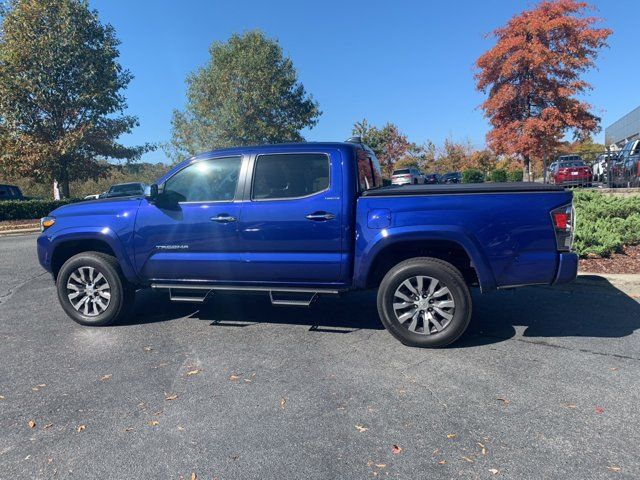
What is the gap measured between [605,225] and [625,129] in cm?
6980

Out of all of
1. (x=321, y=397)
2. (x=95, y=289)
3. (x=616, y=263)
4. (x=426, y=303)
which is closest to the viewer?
(x=321, y=397)

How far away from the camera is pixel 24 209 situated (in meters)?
21.4

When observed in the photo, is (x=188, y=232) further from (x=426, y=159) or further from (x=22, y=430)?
(x=426, y=159)

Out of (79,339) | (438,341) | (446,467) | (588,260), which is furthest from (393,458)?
(588,260)

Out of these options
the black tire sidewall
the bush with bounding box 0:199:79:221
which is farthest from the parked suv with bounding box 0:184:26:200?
the black tire sidewall

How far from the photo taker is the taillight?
4.14m

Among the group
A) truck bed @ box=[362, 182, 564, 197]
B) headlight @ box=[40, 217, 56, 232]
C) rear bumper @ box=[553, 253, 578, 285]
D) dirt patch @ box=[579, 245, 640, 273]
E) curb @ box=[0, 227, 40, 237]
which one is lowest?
dirt patch @ box=[579, 245, 640, 273]

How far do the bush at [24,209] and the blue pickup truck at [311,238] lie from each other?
1870cm

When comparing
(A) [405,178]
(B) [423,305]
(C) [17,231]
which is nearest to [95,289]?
(B) [423,305]

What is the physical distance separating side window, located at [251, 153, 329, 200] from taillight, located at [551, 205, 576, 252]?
6.85 ft

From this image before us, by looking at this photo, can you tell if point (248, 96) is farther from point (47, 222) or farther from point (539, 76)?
point (47, 222)

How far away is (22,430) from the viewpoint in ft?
10.4

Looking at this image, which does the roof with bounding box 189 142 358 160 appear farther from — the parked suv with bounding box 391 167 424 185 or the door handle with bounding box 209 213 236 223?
the parked suv with bounding box 391 167 424 185

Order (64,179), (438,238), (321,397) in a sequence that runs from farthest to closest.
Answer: (64,179), (438,238), (321,397)
